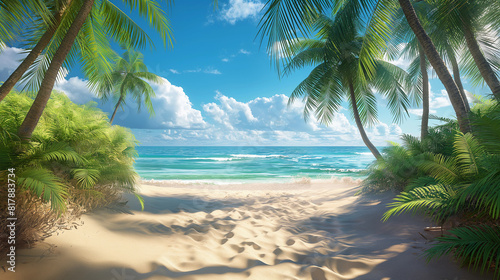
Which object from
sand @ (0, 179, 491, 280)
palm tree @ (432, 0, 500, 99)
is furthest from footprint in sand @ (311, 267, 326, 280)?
palm tree @ (432, 0, 500, 99)

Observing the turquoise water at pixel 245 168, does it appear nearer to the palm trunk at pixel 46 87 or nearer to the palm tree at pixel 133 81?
the palm trunk at pixel 46 87

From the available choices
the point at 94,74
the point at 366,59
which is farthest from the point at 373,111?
the point at 94,74

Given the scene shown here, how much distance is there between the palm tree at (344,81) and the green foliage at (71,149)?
818cm

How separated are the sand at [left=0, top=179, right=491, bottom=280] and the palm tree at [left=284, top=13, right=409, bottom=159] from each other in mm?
6680

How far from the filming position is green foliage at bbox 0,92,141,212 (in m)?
2.98

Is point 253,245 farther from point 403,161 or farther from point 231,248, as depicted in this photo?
point 403,161

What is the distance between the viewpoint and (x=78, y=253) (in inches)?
101

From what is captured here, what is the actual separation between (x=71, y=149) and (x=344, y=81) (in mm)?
10341

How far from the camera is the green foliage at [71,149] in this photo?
298cm

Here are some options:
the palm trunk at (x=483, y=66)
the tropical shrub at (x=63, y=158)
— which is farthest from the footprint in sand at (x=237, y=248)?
the palm trunk at (x=483, y=66)

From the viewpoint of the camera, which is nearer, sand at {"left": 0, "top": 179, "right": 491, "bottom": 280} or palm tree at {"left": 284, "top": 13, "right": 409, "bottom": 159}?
sand at {"left": 0, "top": 179, "right": 491, "bottom": 280}

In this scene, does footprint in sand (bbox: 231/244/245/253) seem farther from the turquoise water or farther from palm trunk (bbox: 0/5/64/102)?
palm trunk (bbox: 0/5/64/102)

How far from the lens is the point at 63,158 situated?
3211 millimetres

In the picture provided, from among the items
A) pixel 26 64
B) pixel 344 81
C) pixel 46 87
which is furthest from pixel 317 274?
pixel 344 81
